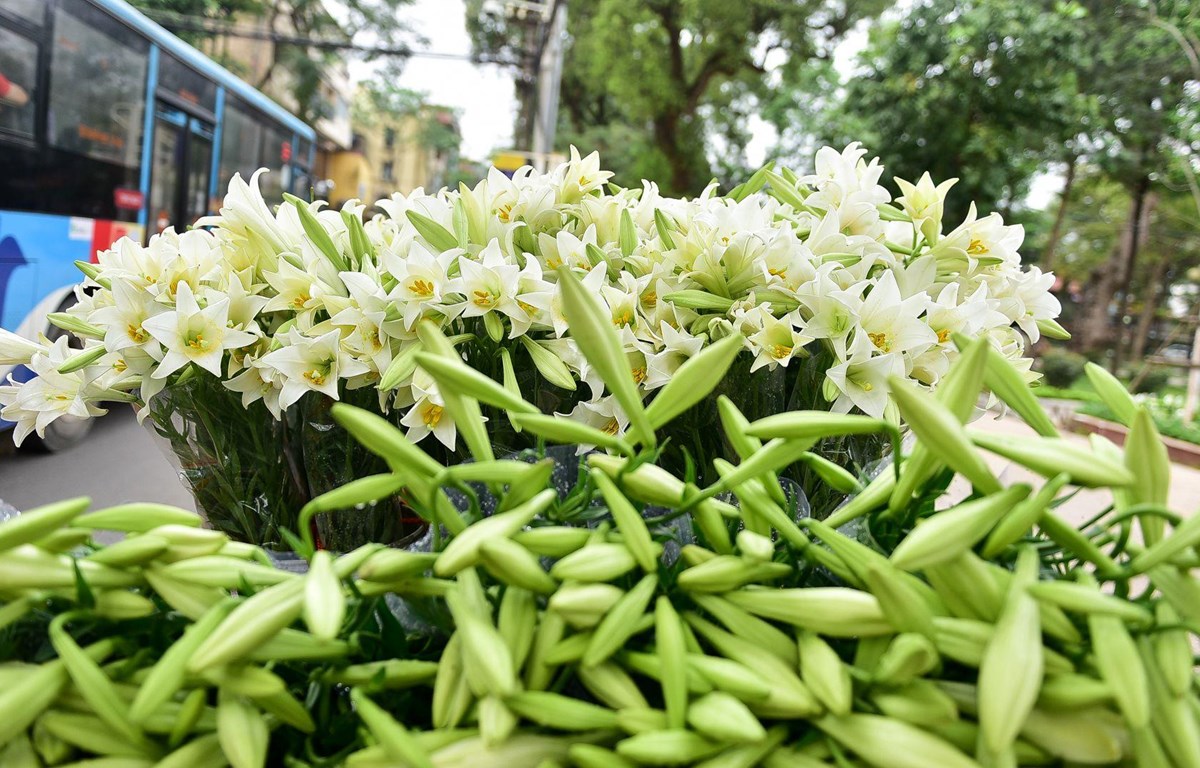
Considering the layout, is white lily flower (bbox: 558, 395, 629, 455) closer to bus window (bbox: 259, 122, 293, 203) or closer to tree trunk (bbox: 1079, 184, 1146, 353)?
bus window (bbox: 259, 122, 293, 203)

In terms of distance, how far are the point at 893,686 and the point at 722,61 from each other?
1641cm

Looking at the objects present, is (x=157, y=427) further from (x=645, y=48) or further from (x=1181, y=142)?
(x=1181, y=142)

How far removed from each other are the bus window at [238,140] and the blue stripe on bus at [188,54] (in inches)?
6.4

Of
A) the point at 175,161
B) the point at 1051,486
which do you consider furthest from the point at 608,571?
the point at 175,161

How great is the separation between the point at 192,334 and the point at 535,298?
16.0 inches

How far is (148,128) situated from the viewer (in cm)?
613

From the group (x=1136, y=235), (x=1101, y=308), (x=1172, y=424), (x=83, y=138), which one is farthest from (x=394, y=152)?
(x=1172, y=424)

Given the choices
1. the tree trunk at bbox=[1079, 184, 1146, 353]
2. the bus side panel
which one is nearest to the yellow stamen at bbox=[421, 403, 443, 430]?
the bus side panel

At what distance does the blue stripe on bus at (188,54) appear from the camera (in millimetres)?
5508

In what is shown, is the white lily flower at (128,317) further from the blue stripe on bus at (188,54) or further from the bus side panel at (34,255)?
the blue stripe on bus at (188,54)

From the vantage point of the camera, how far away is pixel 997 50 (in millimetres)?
12297

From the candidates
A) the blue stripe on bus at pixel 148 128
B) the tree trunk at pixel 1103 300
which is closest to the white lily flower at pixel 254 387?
the blue stripe on bus at pixel 148 128

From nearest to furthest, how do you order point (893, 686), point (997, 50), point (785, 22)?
point (893, 686)
point (997, 50)
point (785, 22)

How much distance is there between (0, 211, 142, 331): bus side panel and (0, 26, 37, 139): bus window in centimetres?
53
